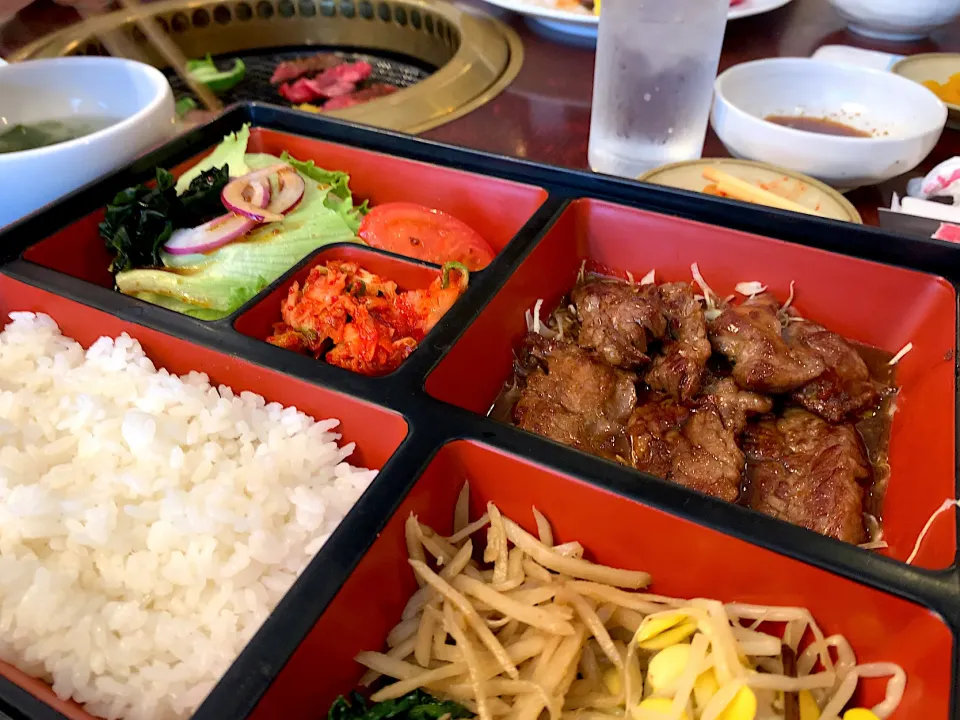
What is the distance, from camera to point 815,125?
2348 mm

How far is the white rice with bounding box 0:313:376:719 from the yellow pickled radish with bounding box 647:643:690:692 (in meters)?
0.55

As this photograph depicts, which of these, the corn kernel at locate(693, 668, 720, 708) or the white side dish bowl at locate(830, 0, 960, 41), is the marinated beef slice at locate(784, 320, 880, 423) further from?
the white side dish bowl at locate(830, 0, 960, 41)

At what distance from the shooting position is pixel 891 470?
1.41 metres

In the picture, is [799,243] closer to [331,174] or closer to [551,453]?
[551,453]

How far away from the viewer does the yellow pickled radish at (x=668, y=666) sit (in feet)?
3.36

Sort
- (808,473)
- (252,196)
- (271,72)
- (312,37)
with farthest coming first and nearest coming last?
(312,37) < (271,72) < (252,196) < (808,473)

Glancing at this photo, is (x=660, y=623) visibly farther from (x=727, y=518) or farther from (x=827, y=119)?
(x=827, y=119)

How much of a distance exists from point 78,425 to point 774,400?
4.67 ft

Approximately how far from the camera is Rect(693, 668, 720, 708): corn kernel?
1.01 metres

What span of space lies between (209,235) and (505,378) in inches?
33.1

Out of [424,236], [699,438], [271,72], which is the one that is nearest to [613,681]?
[699,438]

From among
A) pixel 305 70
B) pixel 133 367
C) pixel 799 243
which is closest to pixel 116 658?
pixel 133 367

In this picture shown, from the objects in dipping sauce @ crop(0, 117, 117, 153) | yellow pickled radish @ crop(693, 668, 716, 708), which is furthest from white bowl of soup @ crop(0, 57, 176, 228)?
yellow pickled radish @ crop(693, 668, 716, 708)

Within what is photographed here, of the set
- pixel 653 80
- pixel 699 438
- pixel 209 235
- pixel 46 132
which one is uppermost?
pixel 653 80
